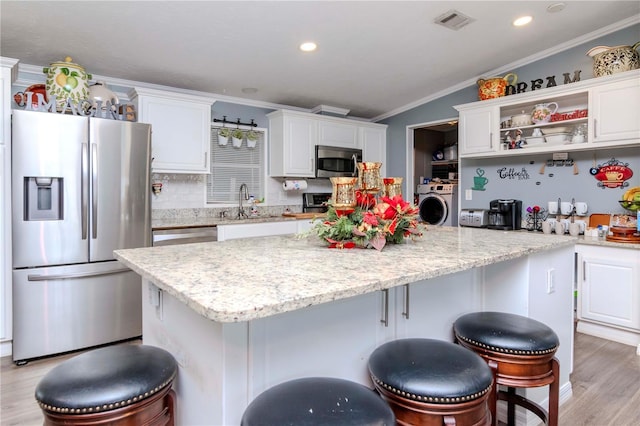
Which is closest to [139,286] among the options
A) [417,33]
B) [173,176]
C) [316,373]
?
[173,176]

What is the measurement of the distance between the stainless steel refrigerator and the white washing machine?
11.8 feet

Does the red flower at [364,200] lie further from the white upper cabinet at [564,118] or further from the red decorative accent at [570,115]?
the red decorative accent at [570,115]

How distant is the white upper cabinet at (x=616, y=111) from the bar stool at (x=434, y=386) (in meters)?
3.17

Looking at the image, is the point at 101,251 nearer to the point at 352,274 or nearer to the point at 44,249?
the point at 44,249

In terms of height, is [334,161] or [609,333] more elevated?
[334,161]

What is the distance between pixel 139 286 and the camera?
3160 millimetres

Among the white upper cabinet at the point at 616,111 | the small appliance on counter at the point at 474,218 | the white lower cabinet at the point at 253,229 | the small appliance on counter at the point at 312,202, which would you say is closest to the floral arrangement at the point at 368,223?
the white lower cabinet at the point at 253,229

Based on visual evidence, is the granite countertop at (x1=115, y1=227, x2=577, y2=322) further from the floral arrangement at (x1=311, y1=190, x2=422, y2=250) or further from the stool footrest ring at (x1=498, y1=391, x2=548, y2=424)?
the stool footrest ring at (x1=498, y1=391, x2=548, y2=424)

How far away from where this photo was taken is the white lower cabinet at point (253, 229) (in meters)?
3.86

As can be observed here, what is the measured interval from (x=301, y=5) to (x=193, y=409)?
106 inches

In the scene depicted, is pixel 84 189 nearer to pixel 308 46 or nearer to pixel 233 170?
pixel 233 170

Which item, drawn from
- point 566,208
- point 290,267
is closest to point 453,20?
point 566,208

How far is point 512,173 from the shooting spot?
4.39m

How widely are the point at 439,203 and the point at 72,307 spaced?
4.27 m
